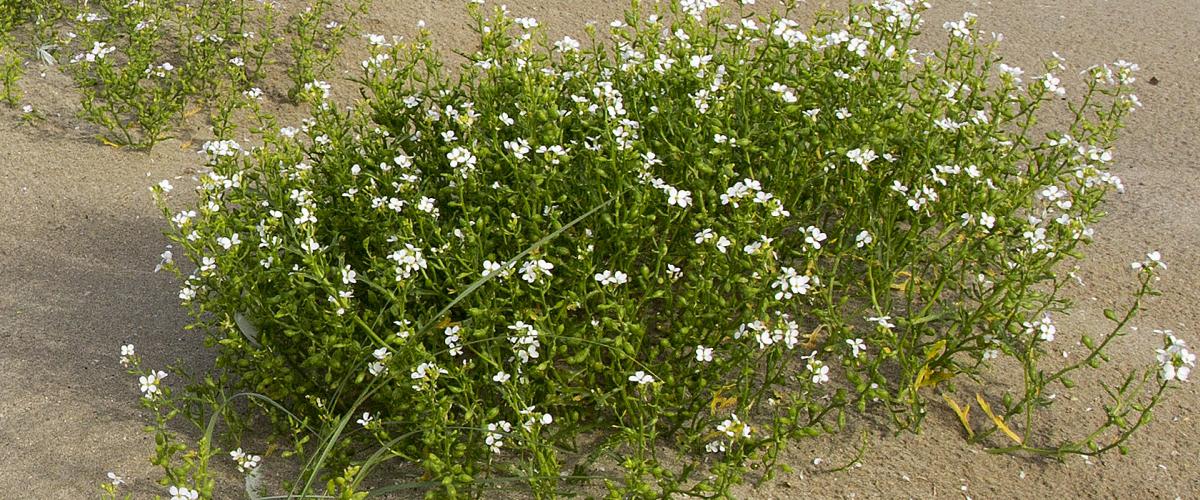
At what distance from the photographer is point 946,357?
3203mm

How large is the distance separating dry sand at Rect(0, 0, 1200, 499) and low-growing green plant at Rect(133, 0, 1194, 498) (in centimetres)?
10

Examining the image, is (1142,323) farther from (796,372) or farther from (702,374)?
(702,374)

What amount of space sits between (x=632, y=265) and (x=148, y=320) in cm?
172

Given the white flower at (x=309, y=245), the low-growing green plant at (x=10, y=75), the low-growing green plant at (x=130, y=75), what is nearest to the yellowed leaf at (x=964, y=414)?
the white flower at (x=309, y=245)

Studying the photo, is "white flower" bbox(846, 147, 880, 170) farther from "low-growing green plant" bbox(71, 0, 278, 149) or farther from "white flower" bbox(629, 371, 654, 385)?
"low-growing green plant" bbox(71, 0, 278, 149)

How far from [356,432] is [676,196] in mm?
1091

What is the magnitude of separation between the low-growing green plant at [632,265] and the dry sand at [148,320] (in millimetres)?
100

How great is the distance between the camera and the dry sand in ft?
10.1

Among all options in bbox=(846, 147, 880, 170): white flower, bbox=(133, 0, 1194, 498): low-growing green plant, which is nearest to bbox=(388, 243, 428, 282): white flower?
bbox=(133, 0, 1194, 498): low-growing green plant

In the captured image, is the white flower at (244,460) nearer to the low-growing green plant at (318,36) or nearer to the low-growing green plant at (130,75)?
the low-growing green plant at (130,75)

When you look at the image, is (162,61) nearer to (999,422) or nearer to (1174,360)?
(999,422)

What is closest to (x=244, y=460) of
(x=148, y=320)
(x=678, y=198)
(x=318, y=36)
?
(x=148, y=320)

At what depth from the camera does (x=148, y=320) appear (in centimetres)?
379

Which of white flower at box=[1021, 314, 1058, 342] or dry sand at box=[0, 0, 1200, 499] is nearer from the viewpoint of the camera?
white flower at box=[1021, 314, 1058, 342]
